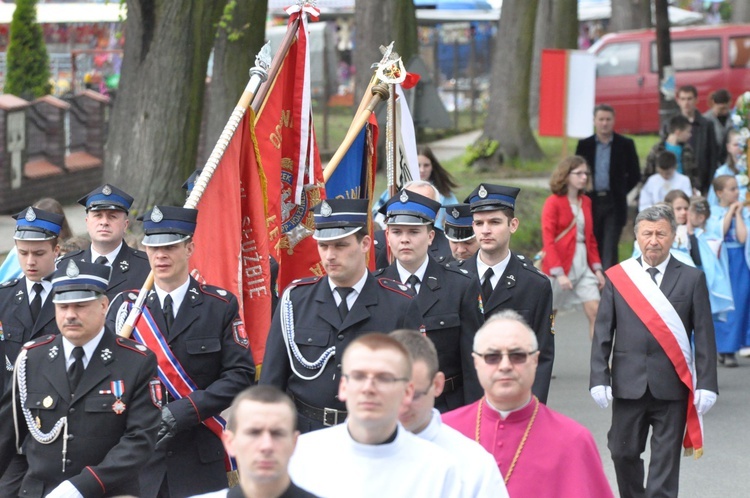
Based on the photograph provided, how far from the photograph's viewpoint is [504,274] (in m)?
8.20

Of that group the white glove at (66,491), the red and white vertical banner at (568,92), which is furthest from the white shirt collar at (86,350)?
the red and white vertical banner at (568,92)

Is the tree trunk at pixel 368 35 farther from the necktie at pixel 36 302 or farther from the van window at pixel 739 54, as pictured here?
the necktie at pixel 36 302

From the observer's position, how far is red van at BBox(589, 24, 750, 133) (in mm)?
28719

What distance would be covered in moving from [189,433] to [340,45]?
3743 cm

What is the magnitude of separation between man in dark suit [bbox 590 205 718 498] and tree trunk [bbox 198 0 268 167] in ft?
30.0

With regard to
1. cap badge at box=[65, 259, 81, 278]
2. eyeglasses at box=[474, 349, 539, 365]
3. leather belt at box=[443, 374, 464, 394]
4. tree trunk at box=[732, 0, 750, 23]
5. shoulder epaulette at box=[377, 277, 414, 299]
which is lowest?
leather belt at box=[443, 374, 464, 394]

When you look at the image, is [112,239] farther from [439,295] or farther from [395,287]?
[395,287]

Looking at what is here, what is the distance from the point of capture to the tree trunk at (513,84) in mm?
22734

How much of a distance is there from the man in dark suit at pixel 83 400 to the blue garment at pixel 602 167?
395 inches

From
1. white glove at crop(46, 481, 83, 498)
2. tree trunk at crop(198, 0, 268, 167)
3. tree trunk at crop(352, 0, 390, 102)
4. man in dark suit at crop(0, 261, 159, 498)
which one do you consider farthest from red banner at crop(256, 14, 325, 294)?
tree trunk at crop(352, 0, 390, 102)

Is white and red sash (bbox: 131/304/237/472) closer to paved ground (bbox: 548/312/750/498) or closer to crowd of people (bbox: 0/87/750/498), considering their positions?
crowd of people (bbox: 0/87/750/498)

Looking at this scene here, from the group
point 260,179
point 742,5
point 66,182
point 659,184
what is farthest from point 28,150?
point 742,5

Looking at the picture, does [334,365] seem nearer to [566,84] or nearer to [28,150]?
[566,84]

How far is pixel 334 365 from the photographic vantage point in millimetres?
6672
